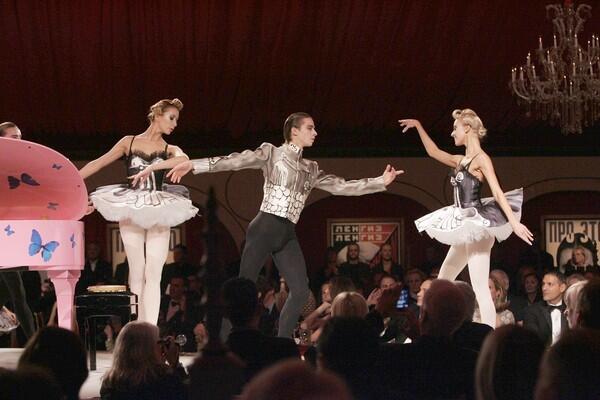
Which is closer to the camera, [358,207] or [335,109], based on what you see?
[335,109]

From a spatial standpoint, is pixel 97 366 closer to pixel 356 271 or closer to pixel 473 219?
pixel 473 219

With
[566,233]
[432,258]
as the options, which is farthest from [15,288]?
[566,233]

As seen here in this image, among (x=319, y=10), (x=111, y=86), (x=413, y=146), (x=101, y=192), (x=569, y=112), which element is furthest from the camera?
(x=413, y=146)

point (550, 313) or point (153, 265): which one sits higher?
point (153, 265)

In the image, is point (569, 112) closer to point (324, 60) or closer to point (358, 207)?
point (324, 60)

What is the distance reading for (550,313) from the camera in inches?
316

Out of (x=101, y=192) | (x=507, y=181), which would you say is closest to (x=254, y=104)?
(x=507, y=181)

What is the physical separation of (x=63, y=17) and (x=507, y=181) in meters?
6.18

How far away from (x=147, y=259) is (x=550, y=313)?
2841 millimetres

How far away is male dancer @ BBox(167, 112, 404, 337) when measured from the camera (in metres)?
7.22

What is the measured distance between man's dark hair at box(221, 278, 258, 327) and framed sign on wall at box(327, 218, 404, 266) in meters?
10.2

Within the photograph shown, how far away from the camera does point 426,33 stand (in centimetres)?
1212

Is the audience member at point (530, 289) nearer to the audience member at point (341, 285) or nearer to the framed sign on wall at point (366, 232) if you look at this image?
the audience member at point (341, 285)

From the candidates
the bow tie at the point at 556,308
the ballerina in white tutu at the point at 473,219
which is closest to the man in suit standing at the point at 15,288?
the ballerina in white tutu at the point at 473,219
